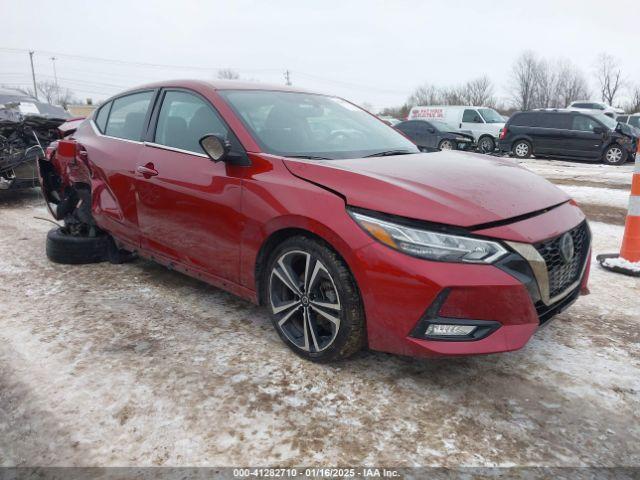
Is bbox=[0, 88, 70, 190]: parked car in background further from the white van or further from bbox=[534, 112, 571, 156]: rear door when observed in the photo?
the white van

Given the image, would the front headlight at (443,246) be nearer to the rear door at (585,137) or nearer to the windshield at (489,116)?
the rear door at (585,137)

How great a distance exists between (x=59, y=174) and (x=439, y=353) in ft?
14.1

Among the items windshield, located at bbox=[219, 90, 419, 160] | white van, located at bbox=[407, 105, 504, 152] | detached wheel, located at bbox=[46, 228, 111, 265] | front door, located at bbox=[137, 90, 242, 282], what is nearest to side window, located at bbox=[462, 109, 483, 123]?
white van, located at bbox=[407, 105, 504, 152]

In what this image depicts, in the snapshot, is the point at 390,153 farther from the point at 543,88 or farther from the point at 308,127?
the point at 543,88

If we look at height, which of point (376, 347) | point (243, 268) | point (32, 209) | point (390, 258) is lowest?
point (32, 209)

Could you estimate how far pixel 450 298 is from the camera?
2176 millimetres

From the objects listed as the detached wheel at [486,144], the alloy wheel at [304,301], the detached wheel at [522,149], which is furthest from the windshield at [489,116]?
the alloy wheel at [304,301]

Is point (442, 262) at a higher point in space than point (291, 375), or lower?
higher

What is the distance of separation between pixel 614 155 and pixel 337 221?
1541 centimetres

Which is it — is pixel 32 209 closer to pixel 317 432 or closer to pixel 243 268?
pixel 243 268

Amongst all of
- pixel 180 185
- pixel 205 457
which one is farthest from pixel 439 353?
pixel 180 185

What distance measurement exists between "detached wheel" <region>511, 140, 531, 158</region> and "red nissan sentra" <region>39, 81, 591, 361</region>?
13.9 metres

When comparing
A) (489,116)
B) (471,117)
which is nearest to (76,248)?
(471,117)

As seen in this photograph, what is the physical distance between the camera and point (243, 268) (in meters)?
2.93
